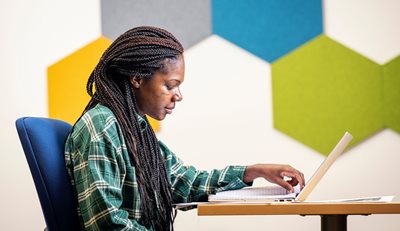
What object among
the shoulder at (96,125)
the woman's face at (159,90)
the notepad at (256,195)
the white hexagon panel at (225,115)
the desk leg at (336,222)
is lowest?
the desk leg at (336,222)

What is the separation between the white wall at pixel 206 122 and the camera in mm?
2512

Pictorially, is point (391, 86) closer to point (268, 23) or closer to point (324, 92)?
point (324, 92)

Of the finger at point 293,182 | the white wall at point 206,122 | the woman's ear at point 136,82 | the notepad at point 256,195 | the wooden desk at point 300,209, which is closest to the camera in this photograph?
the wooden desk at point 300,209

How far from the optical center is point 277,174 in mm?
1646

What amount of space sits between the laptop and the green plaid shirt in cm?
20

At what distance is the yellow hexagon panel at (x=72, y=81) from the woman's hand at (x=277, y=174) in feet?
3.52

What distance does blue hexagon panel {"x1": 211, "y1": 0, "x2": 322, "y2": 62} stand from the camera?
100 inches

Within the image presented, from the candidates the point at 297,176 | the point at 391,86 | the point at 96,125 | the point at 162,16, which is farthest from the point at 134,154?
the point at 391,86

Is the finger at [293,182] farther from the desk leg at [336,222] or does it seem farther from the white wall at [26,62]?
the white wall at [26,62]

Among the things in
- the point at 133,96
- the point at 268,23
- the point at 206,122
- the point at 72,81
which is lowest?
the point at 133,96

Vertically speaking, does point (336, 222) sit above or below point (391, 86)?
below

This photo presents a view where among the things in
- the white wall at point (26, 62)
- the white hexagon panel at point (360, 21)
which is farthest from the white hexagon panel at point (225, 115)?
the white wall at point (26, 62)

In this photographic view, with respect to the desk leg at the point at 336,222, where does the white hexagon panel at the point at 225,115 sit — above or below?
above

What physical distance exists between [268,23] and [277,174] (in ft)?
3.46
